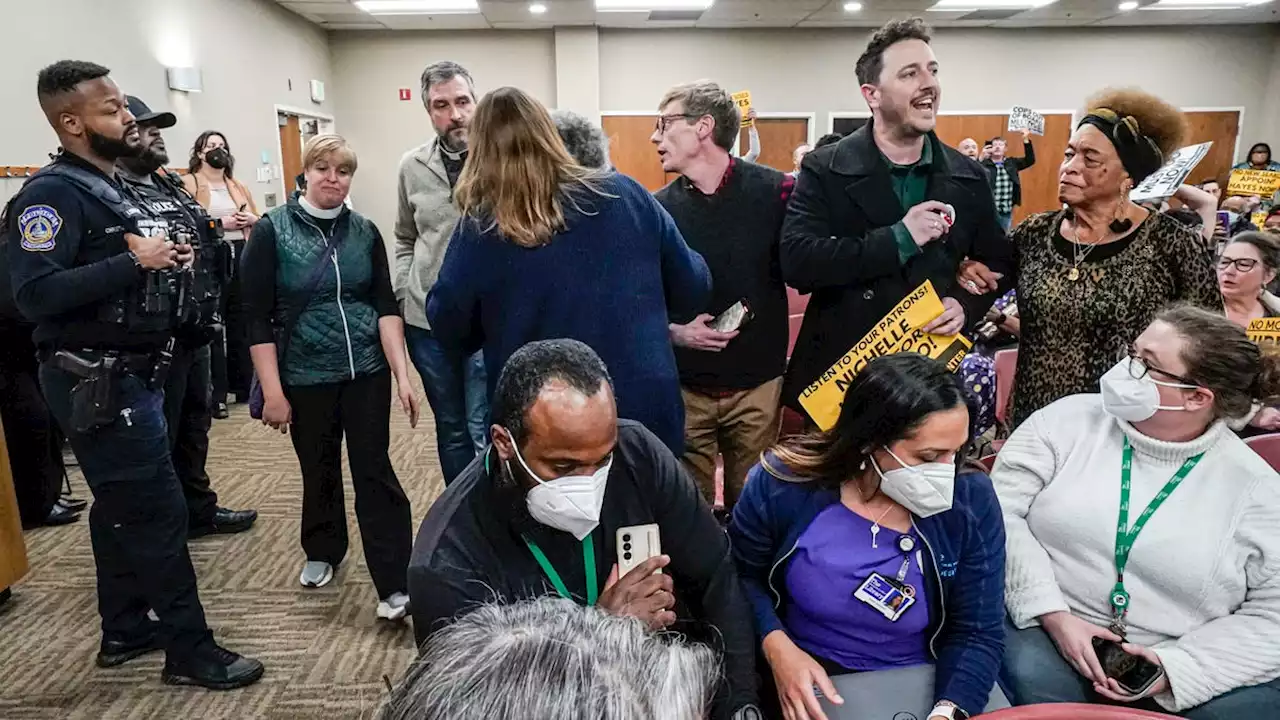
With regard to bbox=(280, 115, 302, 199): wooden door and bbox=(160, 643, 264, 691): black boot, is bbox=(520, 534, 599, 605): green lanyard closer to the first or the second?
bbox=(160, 643, 264, 691): black boot

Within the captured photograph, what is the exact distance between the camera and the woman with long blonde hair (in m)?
1.52

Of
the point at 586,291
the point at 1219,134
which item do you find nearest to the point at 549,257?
the point at 586,291

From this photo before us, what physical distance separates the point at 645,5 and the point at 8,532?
6.91 metres

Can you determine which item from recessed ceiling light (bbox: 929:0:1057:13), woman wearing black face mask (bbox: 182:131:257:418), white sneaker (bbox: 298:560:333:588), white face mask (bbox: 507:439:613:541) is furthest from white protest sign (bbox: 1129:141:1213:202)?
recessed ceiling light (bbox: 929:0:1057:13)

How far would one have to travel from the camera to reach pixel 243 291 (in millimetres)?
2205

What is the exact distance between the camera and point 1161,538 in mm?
1422

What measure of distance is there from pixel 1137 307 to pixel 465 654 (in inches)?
68.1

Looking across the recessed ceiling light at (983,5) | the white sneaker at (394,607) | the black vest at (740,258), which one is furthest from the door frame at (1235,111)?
the white sneaker at (394,607)

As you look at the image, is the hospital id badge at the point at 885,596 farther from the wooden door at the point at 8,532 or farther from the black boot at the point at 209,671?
the wooden door at the point at 8,532

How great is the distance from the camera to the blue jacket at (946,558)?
1.37 metres

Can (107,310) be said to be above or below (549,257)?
below

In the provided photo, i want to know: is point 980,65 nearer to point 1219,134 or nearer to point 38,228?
point 1219,134

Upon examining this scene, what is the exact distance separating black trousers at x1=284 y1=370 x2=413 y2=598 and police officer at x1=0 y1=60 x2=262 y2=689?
43 centimetres

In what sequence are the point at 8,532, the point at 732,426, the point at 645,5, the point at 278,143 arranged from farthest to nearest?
the point at 645,5, the point at 278,143, the point at 8,532, the point at 732,426
